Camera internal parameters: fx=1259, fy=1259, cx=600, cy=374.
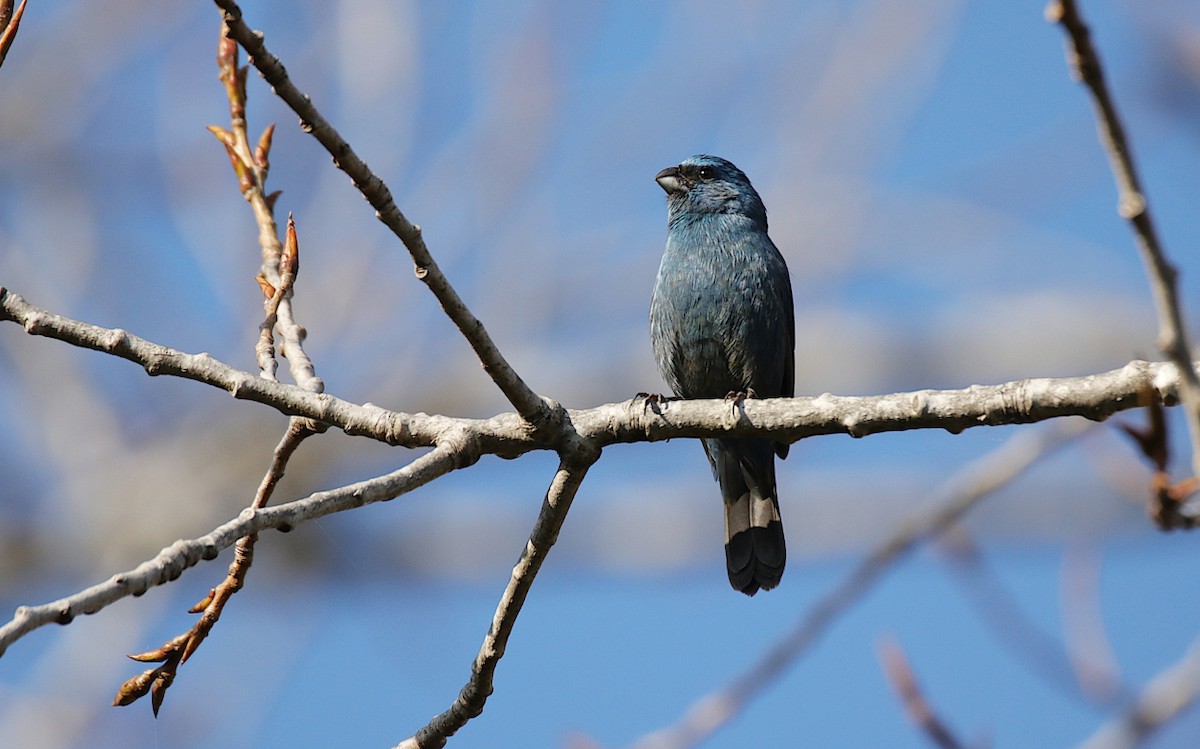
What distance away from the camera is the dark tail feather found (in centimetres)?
513

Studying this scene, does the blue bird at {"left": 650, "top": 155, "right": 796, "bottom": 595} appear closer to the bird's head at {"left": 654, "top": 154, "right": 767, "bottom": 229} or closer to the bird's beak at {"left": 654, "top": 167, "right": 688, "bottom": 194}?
the bird's head at {"left": 654, "top": 154, "right": 767, "bottom": 229}

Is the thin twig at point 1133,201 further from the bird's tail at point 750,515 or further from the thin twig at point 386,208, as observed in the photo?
the bird's tail at point 750,515

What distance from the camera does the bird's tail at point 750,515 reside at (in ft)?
16.9

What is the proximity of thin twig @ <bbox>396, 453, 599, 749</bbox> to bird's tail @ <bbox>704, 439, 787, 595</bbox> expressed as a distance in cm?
220

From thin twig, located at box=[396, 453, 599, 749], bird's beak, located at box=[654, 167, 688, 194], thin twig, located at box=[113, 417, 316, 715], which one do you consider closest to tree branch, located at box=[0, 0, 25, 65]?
thin twig, located at box=[113, 417, 316, 715]

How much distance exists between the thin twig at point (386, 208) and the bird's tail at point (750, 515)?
2262 millimetres

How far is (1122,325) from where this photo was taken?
328 inches

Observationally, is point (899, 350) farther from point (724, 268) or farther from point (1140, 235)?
point (1140, 235)

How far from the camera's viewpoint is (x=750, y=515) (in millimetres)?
5371

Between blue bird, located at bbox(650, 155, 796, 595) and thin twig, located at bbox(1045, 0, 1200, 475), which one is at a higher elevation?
blue bird, located at bbox(650, 155, 796, 595)

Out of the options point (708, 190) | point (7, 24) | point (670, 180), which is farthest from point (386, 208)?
point (670, 180)

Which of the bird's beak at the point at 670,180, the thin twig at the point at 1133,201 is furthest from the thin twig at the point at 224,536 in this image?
the bird's beak at the point at 670,180

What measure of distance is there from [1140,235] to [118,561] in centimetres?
805

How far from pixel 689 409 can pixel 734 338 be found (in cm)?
178
